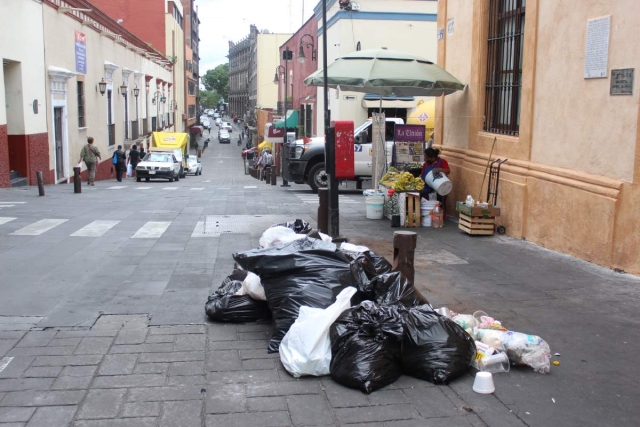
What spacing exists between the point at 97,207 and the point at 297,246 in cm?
985

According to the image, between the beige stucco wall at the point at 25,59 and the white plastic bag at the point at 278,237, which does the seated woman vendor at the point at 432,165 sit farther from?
the beige stucco wall at the point at 25,59

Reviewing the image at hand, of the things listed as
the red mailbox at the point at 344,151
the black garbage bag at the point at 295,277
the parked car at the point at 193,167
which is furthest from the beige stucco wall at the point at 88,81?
the black garbage bag at the point at 295,277

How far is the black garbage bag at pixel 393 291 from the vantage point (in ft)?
17.7

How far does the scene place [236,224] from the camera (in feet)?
37.2

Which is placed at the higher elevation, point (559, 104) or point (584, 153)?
point (559, 104)

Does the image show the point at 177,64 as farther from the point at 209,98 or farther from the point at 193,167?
the point at 209,98

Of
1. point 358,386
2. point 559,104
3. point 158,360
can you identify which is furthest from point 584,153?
point 158,360

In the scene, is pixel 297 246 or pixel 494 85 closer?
pixel 297 246

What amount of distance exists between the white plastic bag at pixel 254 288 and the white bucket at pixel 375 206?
20.8ft

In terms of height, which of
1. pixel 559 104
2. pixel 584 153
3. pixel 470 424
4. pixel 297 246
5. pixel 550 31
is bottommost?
pixel 470 424

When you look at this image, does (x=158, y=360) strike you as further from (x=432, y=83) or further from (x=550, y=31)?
(x=432, y=83)

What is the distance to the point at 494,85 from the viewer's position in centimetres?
1108

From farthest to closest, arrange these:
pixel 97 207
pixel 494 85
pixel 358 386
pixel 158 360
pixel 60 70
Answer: pixel 60 70
pixel 97 207
pixel 494 85
pixel 158 360
pixel 358 386

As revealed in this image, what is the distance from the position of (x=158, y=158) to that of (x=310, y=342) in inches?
1162
